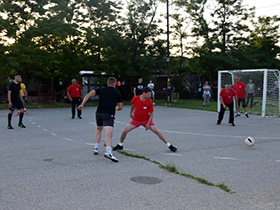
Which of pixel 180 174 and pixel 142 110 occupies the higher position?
pixel 142 110

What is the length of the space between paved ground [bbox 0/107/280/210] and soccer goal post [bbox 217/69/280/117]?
779 centimetres

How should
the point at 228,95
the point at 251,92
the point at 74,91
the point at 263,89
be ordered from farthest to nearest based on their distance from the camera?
1. the point at 251,92
2. the point at 263,89
3. the point at 74,91
4. the point at 228,95

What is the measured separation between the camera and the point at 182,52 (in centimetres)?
4078

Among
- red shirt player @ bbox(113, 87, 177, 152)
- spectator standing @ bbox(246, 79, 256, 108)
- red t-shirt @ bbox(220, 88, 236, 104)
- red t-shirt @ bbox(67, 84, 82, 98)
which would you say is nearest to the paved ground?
red shirt player @ bbox(113, 87, 177, 152)

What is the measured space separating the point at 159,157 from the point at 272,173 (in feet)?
8.01

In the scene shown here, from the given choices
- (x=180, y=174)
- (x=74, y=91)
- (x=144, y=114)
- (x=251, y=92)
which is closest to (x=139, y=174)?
(x=180, y=174)

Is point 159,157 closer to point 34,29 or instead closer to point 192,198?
point 192,198

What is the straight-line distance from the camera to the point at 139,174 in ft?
19.0

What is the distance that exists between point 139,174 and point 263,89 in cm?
1350

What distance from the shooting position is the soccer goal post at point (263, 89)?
17.3m

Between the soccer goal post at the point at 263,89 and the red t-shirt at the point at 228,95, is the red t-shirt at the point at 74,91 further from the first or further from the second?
the soccer goal post at the point at 263,89

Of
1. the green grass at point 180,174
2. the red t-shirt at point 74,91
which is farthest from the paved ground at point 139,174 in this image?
the red t-shirt at point 74,91

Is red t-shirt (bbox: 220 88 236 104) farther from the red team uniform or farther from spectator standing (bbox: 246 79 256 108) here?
spectator standing (bbox: 246 79 256 108)

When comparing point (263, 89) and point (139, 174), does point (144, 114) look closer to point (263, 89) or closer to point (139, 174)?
point (139, 174)
